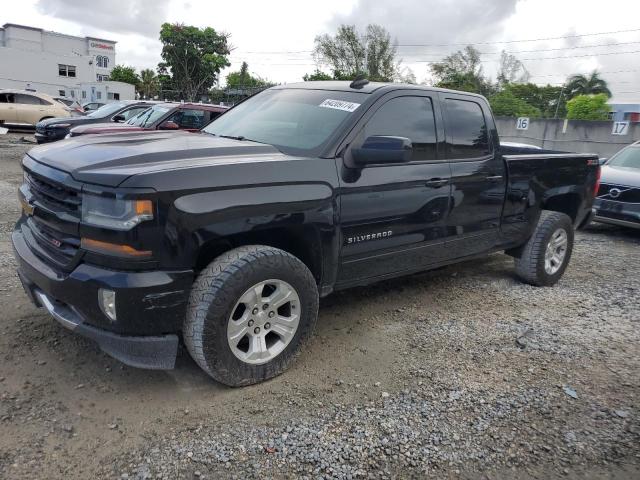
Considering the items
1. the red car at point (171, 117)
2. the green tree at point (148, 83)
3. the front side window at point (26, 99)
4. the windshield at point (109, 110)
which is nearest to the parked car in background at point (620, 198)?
the red car at point (171, 117)

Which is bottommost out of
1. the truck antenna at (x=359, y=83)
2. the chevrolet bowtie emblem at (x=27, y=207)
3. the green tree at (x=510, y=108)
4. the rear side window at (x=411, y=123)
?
the chevrolet bowtie emblem at (x=27, y=207)

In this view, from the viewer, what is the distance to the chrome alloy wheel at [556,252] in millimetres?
5184

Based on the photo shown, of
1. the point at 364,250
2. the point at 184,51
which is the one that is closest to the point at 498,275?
the point at 364,250

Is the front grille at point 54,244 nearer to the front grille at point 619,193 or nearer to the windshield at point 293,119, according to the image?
the windshield at point 293,119

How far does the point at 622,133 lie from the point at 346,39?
39710 mm

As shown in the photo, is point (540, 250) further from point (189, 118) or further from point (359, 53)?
point (359, 53)

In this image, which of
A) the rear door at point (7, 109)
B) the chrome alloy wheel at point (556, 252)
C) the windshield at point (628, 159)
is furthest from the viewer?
the rear door at point (7, 109)

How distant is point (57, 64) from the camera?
5388cm

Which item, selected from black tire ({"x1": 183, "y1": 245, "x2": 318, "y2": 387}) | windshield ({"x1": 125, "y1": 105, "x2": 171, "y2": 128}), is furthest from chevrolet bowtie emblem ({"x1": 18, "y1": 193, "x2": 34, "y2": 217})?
windshield ({"x1": 125, "y1": 105, "x2": 171, "y2": 128})

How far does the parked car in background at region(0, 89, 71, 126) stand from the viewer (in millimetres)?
18859

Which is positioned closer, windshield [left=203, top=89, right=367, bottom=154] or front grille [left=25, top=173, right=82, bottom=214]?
front grille [left=25, top=173, right=82, bottom=214]

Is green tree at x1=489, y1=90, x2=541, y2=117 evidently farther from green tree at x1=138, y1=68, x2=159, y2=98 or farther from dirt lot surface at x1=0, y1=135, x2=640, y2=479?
green tree at x1=138, y1=68, x2=159, y2=98

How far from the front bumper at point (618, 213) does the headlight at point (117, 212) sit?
A: 7.55 m

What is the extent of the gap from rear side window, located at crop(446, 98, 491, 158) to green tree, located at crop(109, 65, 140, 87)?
6286cm
